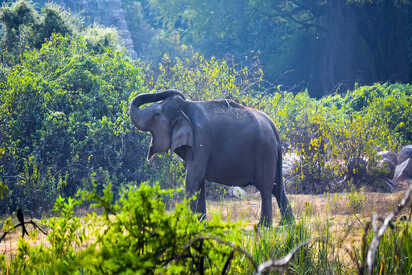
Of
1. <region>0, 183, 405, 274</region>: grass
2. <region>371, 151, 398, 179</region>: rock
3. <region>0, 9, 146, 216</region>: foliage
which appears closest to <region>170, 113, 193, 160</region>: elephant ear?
<region>0, 183, 405, 274</region>: grass

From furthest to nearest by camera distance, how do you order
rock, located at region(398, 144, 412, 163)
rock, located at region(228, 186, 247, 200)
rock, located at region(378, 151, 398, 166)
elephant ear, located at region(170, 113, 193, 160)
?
rock, located at region(398, 144, 412, 163) < rock, located at region(378, 151, 398, 166) < rock, located at region(228, 186, 247, 200) < elephant ear, located at region(170, 113, 193, 160)

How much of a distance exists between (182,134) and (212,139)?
48 centimetres

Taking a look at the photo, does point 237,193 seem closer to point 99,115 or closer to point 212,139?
point 99,115

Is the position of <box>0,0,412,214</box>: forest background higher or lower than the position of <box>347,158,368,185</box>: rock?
higher

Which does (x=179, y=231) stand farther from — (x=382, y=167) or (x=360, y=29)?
(x=360, y=29)

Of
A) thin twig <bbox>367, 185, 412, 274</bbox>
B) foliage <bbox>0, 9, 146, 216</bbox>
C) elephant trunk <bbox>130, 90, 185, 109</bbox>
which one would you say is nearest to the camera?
thin twig <bbox>367, 185, 412, 274</bbox>

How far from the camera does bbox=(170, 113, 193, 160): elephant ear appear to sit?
236 inches

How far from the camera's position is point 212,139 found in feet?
20.5

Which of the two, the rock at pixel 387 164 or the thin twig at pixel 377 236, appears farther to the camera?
the rock at pixel 387 164

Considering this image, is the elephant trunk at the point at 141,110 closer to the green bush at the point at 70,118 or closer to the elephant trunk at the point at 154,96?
the elephant trunk at the point at 154,96

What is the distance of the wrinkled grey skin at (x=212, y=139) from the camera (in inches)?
240

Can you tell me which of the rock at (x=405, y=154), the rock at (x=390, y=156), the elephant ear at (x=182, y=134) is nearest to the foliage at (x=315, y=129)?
the rock at (x=390, y=156)

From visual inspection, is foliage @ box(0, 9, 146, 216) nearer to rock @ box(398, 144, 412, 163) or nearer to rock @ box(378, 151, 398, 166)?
rock @ box(378, 151, 398, 166)

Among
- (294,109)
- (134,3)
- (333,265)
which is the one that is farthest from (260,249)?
(134,3)
